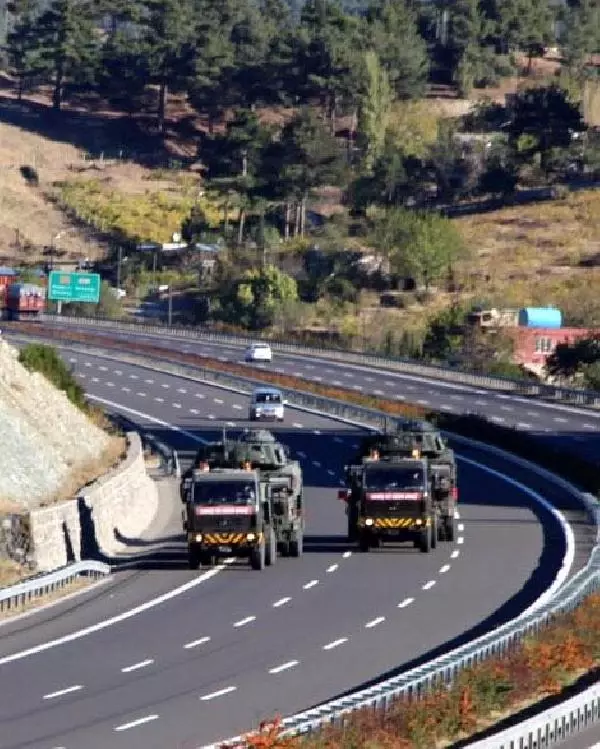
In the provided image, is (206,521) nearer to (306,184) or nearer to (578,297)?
(578,297)

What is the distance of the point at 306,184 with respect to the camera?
178m

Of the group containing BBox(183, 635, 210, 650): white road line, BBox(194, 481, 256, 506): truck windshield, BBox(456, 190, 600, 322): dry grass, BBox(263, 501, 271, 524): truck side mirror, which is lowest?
BBox(183, 635, 210, 650): white road line

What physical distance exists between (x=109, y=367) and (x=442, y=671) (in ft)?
268

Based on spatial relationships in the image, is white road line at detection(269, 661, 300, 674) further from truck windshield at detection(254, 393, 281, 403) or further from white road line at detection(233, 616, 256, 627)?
truck windshield at detection(254, 393, 281, 403)

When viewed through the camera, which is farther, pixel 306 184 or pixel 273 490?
pixel 306 184

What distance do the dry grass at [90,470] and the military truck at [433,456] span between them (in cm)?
688

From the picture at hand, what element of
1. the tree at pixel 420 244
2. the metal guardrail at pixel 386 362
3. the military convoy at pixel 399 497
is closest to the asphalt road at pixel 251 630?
the military convoy at pixel 399 497

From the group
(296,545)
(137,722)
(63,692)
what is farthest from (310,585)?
(137,722)

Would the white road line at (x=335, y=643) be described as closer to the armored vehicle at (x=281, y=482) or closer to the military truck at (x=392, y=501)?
the armored vehicle at (x=281, y=482)

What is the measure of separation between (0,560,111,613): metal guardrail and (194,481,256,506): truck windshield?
234 cm

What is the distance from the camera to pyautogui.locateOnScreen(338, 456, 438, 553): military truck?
1874 inches

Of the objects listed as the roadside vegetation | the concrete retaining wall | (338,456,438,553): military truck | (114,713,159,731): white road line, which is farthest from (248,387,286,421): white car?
(114,713,159,731): white road line

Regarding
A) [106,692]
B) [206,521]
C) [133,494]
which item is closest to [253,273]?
[133,494]

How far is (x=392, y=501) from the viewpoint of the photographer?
4750 centimetres
